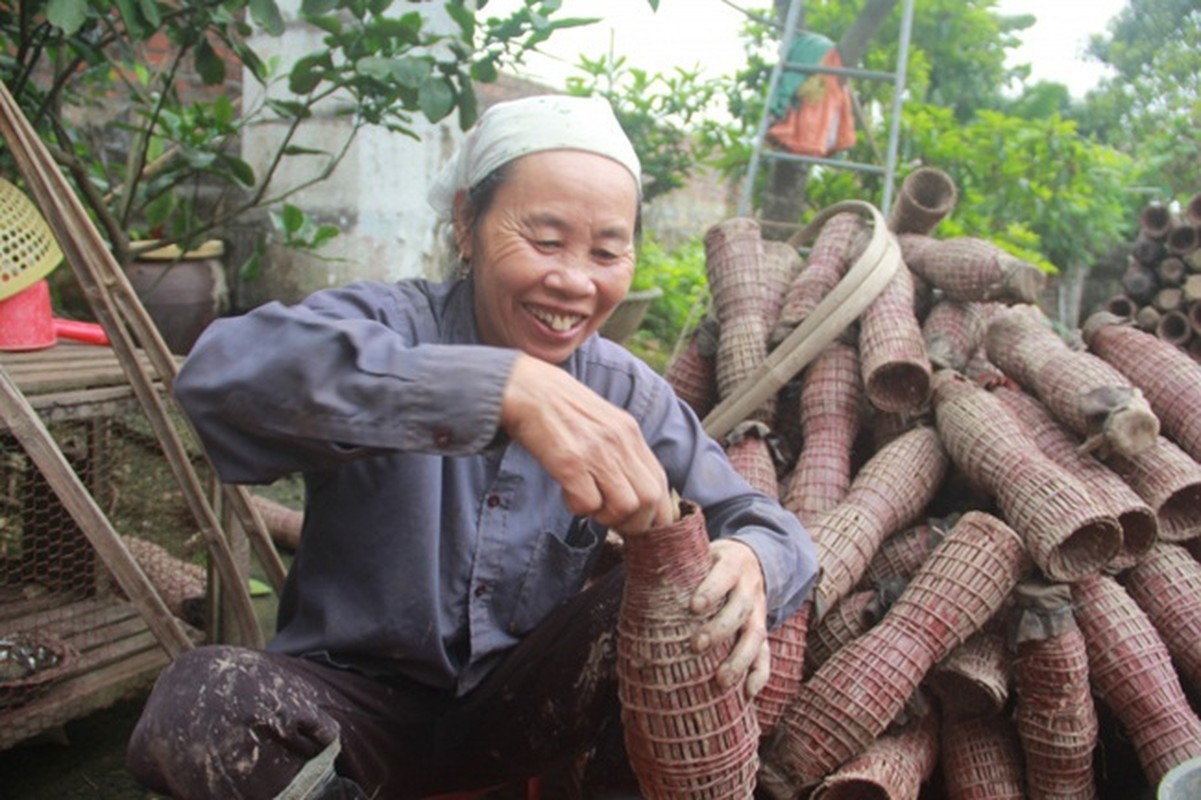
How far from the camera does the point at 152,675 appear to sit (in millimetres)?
2479

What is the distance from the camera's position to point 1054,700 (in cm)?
230

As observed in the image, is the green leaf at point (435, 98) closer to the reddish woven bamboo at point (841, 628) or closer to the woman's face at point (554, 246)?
the woman's face at point (554, 246)

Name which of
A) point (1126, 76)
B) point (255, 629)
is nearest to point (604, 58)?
point (255, 629)

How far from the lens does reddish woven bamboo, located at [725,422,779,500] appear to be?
2.87 meters

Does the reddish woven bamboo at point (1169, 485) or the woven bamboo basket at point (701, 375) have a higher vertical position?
the reddish woven bamboo at point (1169, 485)

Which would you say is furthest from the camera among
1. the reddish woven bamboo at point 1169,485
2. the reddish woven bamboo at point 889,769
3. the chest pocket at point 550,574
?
the reddish woven bamboo at point 1169,485

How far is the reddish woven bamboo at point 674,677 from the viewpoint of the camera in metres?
1.46

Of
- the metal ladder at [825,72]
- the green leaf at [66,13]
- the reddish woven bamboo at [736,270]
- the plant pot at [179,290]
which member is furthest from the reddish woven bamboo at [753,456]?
the metal ladder at [825,72]

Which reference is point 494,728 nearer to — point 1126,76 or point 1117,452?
point 1117,452

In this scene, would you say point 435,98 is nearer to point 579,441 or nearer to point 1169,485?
point 579,441

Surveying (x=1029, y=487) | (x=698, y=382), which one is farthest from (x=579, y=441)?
(x=698, y=382)

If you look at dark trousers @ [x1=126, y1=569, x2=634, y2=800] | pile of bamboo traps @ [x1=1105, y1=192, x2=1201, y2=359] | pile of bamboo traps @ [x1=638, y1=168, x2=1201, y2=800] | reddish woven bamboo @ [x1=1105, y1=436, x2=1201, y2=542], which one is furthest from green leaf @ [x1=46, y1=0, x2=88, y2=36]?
pile of bamboo traps @ [x1=1105, y1=192, x2=1201, y2=359]

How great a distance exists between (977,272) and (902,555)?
1000mm

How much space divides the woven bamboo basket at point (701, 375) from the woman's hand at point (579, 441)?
2.11m
